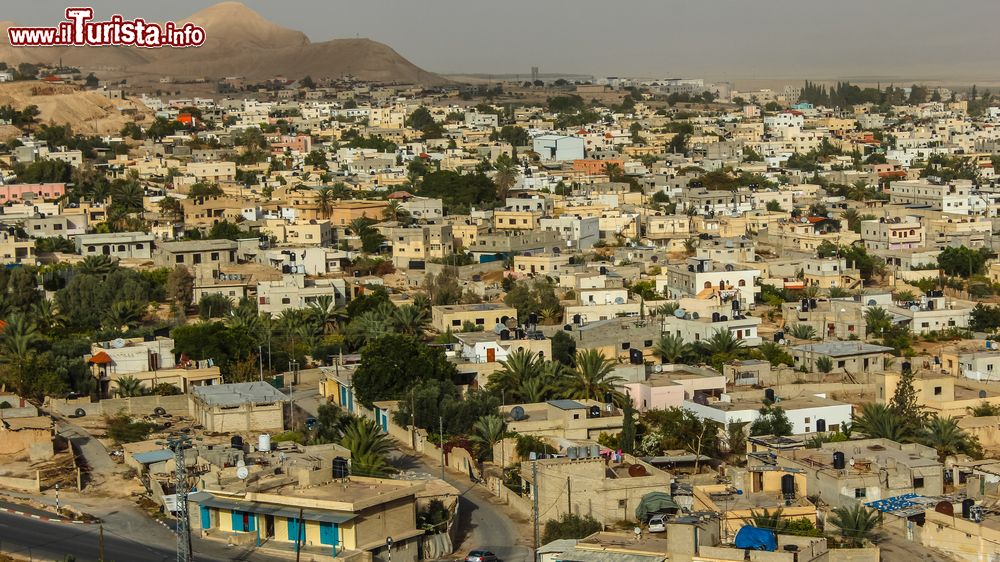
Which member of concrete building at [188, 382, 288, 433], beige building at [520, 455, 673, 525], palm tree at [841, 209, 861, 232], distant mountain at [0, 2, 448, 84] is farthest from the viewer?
distant mountain at [0, 2, 448, 84]

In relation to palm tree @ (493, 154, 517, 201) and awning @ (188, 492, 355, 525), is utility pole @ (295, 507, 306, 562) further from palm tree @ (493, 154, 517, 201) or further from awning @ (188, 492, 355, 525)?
palm tree @ (493, 154, 517, 201)

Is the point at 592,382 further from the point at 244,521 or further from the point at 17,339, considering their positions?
the point at 17,339

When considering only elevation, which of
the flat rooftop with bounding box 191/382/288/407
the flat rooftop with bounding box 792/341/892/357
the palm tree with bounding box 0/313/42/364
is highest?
the palm tree with bounding box 0/313/42/364

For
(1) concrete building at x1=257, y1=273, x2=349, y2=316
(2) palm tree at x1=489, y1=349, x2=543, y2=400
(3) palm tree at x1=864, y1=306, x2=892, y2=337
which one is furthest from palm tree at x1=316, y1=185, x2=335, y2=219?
A: (2) palm tree at x1=489, y1=349, x2=543, y2=400

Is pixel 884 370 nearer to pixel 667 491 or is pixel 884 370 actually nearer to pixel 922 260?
pixel 667 491

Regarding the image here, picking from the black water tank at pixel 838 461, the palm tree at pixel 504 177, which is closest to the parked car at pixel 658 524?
the black water tank at pixel 838 461
